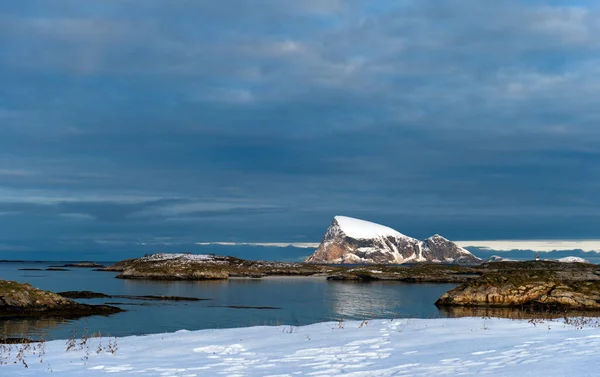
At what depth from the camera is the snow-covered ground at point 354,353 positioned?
14.0 m

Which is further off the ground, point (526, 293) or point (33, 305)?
point (526, 293)

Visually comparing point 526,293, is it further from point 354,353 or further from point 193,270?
point 193,270

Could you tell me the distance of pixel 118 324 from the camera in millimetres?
44812

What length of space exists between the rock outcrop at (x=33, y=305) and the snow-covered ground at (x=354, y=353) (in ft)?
106

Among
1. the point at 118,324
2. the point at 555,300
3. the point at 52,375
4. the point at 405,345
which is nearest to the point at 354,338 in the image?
the point at 405,345

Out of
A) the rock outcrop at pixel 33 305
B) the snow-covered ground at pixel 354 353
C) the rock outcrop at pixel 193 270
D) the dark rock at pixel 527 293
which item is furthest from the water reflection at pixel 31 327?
the rock outcrop at pixel 193 270

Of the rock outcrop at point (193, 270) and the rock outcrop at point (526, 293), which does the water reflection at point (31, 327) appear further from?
the rock outcrop at point (193, 270)

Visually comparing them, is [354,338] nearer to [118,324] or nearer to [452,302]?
[118,324]

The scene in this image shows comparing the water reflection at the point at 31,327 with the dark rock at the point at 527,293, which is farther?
the dark rock at the point at 527,293

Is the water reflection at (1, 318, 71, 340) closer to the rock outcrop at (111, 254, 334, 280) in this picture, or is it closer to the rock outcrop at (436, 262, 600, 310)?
the rock outcrop at (436, 262, 600, 310)

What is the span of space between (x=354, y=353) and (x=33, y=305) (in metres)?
43.2

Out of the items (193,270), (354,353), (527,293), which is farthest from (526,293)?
(193,270)

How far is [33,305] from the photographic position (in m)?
50.7

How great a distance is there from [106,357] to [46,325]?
28.7 m
